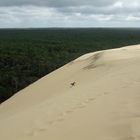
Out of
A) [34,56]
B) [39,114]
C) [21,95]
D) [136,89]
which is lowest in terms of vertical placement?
[34,56]

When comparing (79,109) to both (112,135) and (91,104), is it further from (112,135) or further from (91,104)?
(112,135)

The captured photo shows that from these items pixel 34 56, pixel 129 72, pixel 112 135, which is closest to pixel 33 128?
pixel 112 135

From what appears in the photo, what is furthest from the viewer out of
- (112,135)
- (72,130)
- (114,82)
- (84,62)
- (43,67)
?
(43,67)

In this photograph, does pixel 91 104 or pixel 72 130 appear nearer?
pixel 72 130

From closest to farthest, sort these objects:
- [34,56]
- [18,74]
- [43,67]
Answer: [18,74] < [43,67] < [34,56]

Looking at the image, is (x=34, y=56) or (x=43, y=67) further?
(x=34, y=56)

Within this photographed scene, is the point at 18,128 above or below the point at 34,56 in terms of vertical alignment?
above

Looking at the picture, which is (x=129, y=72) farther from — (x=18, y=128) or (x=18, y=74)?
(x=18, y=74)

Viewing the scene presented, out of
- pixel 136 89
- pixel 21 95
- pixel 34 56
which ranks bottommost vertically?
pixel 34 56

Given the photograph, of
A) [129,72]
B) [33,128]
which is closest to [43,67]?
[129,72]
